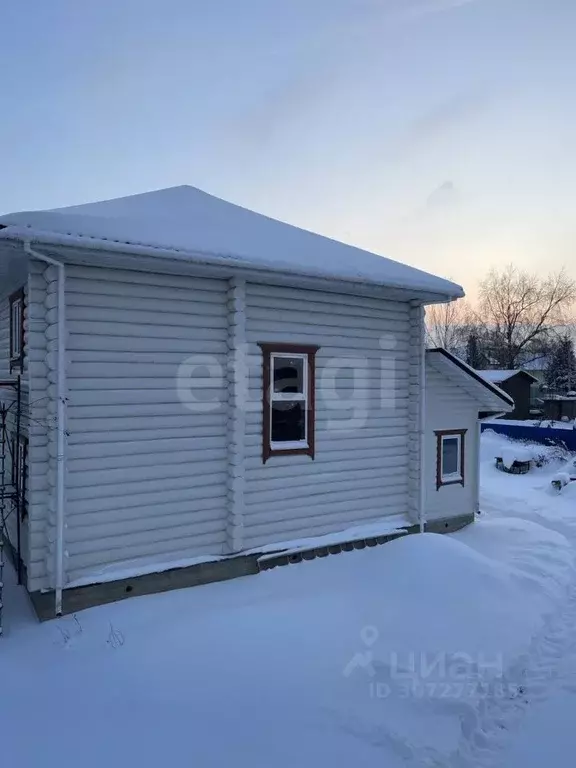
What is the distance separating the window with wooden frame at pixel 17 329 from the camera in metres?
6.68

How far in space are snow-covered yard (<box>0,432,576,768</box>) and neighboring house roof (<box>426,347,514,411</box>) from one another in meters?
3.50

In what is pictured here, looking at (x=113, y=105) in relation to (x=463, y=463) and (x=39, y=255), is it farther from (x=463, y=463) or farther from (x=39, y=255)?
(x=463, y=463)

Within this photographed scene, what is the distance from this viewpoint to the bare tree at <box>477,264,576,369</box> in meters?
55.0

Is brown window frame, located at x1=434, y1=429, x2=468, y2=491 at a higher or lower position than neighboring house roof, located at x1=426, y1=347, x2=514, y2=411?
lower

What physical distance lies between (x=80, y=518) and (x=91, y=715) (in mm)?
2393

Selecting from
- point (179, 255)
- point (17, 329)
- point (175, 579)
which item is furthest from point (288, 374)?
point (17, 329)

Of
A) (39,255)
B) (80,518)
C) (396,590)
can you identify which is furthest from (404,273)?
(80,518)

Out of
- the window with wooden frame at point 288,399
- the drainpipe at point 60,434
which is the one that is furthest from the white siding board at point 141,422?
the window with wooden frame at point 288,399

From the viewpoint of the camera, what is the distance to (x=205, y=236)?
6.64 m

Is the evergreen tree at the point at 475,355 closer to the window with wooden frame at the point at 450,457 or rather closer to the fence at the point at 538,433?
the fence at the point at 538,433

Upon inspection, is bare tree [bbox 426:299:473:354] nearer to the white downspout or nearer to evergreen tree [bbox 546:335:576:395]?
evergreen tree [bbox 546:335:576:395]

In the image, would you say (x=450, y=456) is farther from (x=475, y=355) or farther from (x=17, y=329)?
(x=475, y=355)

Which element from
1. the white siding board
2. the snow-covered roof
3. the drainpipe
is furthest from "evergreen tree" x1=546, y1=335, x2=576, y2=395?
the drainpipe

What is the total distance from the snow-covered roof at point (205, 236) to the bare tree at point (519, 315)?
51178 millimetres
